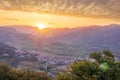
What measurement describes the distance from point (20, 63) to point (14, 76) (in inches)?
4576

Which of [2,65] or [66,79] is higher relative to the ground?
[2,65]

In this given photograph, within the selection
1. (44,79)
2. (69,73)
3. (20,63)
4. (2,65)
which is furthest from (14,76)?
(20,63)

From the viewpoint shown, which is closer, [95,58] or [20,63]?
[95,58]

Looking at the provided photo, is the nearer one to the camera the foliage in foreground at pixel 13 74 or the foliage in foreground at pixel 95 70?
the foliage in foreground at pixel 95 70

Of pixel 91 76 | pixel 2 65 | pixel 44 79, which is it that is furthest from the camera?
pixel 44 79

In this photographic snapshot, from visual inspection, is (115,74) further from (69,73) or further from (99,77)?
(69,73)

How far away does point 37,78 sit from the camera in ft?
112

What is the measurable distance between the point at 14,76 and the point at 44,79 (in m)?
6.27

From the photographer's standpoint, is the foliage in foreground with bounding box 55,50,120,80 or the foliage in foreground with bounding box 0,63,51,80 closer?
the foliage in foreground with bounding box 55,50,120,80

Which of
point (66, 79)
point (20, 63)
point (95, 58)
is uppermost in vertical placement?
point (20, 63)

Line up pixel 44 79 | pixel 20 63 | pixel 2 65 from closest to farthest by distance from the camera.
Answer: pixel 2 65
pixel 44 79
pixel 20 63

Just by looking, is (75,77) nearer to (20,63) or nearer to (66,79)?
(66,79)

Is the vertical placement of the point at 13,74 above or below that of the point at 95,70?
above

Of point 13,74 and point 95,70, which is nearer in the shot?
point 95,70
